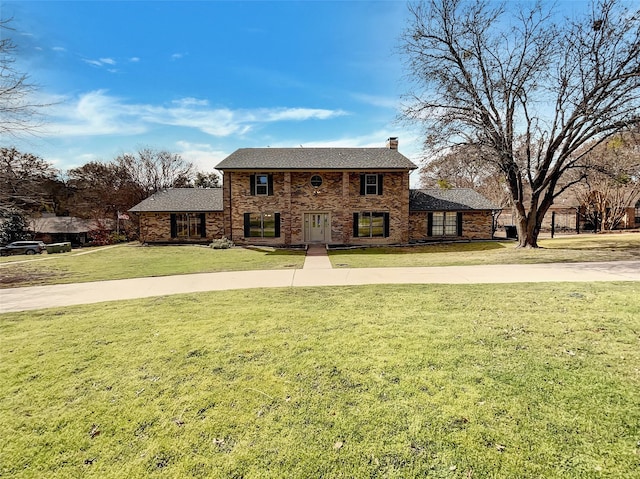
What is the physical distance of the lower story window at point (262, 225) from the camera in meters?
21.4

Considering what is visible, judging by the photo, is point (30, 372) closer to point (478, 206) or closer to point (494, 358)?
point (494, 358)

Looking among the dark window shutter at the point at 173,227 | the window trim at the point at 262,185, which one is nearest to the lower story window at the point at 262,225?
the window trim at the point at 262,185

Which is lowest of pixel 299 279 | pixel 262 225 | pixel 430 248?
pixel 299 279

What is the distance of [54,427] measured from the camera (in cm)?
316

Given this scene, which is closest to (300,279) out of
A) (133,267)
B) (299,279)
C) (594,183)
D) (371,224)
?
(299,279)

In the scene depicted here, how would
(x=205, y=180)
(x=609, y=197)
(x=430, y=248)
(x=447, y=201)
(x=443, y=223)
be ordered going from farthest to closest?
1. (x=205, y=180)
2. (x=609, y=197)
3. (x=447, y=201)
4. (x=443, y=223)
5. (x=430, y=248)

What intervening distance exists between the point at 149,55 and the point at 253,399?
16214 millimetres

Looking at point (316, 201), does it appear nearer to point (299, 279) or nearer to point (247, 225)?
point (247, 225)

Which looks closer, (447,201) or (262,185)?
(262,185)

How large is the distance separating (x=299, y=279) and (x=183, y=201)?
56.7ft

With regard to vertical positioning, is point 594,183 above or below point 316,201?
above

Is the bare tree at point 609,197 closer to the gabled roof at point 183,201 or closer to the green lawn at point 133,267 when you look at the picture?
the green lawn at point 133,267

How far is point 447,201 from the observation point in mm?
23516

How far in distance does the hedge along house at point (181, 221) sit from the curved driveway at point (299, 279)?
12.1m
